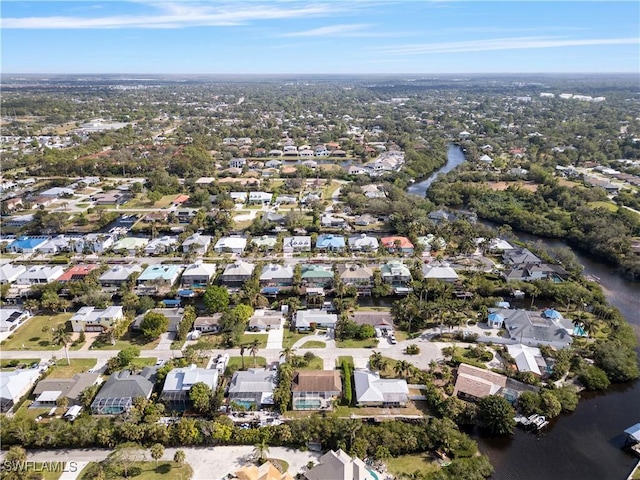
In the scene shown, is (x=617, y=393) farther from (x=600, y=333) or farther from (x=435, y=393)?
(x=435, y=393)

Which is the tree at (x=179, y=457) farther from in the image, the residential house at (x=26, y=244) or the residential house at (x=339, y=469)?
the residential house at (x=26, y=244)

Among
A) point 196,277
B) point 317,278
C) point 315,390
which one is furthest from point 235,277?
point 315,390

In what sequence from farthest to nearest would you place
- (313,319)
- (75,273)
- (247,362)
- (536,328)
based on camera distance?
1. (75,273)
2. (313,319)
3. (536,328)
4. (247,362)

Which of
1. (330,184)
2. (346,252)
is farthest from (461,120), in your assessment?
(346,252)

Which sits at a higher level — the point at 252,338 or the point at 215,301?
the point at 215,301

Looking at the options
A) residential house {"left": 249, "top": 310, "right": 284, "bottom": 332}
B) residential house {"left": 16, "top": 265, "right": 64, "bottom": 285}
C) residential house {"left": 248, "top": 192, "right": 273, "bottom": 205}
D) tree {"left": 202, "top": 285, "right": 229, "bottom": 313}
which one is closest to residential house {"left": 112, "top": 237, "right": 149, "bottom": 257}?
residential house {"left": 16, "top": 265, "right": 64, "bottom": 285}

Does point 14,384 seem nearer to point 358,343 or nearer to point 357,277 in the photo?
point 358,343
